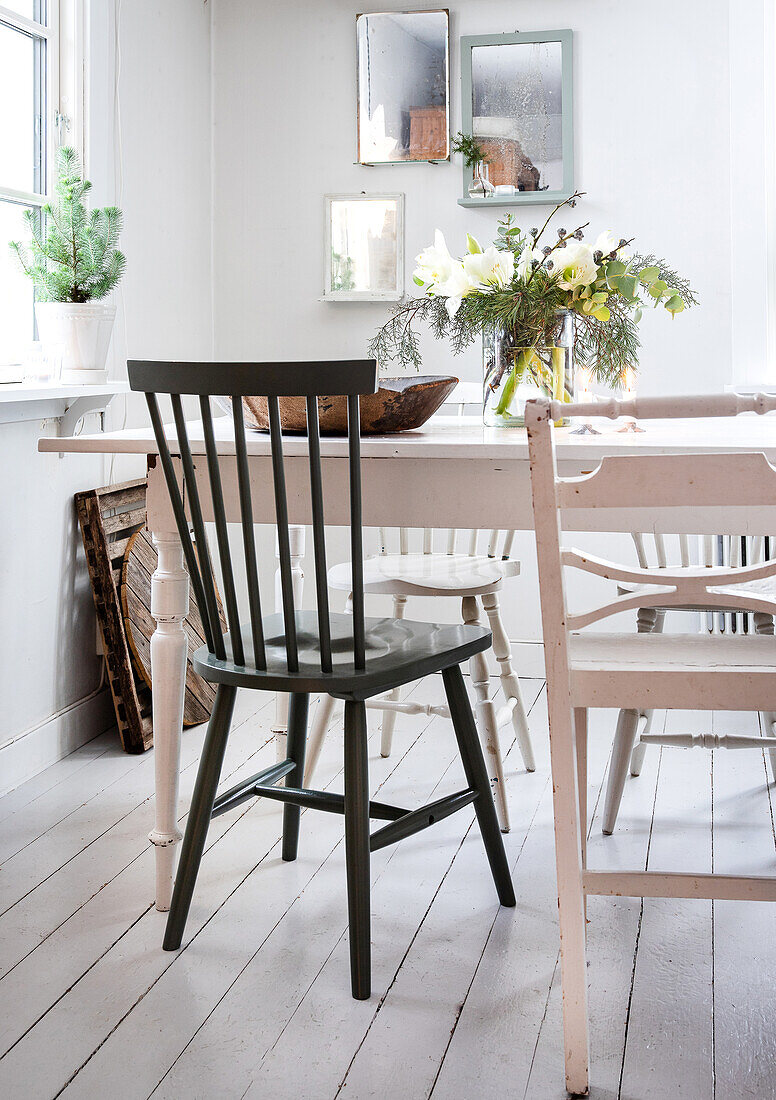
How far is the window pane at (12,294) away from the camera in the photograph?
243 centimetres

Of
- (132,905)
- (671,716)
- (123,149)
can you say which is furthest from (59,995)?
(123,149)

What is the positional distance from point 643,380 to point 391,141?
109cm

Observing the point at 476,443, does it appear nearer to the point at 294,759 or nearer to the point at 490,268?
the point at 490,268

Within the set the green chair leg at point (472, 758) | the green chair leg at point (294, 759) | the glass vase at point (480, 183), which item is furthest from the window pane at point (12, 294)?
the glass vase at point (480, 183)

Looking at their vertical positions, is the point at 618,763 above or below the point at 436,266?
below

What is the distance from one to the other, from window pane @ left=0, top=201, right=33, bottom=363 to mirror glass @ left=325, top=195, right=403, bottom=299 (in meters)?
1.17

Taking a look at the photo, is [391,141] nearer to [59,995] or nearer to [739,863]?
[739,863]

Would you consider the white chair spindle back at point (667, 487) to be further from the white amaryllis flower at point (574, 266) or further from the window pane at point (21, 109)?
the window pane at point (21, 109)

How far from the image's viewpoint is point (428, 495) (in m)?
1.69

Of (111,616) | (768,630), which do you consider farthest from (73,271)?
(768,630)

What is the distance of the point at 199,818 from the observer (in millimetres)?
1683

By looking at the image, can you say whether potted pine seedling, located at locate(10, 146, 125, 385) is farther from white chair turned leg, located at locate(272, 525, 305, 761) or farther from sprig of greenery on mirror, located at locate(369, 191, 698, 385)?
sprig of greenery on mirror, located at locate(369, 191, 698, 385)

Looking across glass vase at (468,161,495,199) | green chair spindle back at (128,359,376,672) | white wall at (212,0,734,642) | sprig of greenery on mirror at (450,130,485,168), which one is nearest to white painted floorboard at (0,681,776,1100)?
green chair spindle back at (128,359,376,672)

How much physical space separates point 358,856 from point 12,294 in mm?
1611
